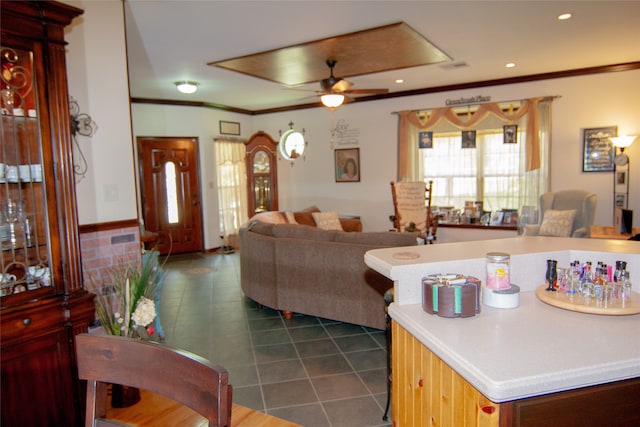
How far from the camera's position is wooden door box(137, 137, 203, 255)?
22.6ft

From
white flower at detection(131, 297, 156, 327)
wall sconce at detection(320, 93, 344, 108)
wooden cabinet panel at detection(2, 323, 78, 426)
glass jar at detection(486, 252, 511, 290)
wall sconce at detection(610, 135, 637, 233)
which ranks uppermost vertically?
wall sconce at detection(320, 93, 344, 108)

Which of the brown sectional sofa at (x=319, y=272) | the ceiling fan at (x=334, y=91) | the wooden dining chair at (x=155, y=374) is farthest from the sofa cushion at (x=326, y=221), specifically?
the wooden dining chair at (x=155, y=374)

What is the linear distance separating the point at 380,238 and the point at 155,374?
2710 millimetres

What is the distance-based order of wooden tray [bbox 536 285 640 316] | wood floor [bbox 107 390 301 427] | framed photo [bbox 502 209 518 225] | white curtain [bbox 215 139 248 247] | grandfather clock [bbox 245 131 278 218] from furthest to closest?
grandfather clock [bbox 245 131 278 218] → white curtain [bbox 215 139 248 247] → framed photo [bbox 502 209 518 225] → wood floor [bbox 107 390 301 427] → wooden tray [bbox 536 285 640 316]

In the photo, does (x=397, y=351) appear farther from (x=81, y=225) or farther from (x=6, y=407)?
(x=81, y=225)

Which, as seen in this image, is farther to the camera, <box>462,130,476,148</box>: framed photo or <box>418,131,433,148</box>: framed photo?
<box>418,131,433,148</box>: framed photo

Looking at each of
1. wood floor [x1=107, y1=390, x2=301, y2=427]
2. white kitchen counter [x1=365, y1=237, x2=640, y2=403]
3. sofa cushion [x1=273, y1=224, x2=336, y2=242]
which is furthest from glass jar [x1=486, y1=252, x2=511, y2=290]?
sofa cushion [x1=273, y1=224, x2=336, y2=242]

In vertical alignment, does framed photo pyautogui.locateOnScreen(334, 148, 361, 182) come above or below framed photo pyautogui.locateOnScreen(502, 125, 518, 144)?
below

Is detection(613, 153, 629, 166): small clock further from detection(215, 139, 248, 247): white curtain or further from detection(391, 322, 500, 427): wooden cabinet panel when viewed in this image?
detection(215, 139, 248, 247): white curtain

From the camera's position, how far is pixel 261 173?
8055 millimetres

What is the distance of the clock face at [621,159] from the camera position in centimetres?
525

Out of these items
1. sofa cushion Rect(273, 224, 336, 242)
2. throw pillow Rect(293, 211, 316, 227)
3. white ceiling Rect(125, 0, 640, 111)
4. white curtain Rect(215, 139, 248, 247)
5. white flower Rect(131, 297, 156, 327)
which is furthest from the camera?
white curtain Rect(215, 139, 248, 247)

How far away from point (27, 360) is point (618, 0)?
15.1 ft

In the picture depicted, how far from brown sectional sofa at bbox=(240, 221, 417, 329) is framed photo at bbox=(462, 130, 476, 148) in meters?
3.47
